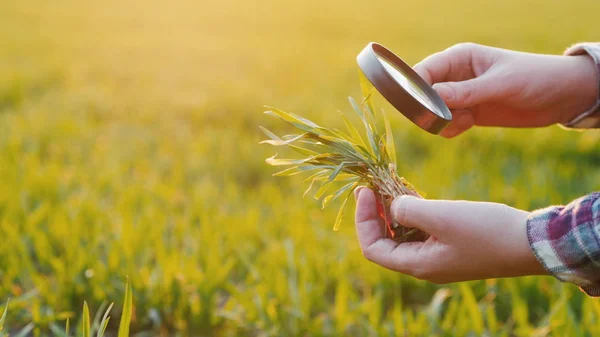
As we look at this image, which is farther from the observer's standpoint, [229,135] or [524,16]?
[524,16]

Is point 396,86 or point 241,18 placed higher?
point 396,86

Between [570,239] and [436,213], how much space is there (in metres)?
0.29

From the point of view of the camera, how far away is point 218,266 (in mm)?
2432

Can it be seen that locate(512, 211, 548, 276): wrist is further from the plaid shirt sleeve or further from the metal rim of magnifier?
the metal rim of magnifier

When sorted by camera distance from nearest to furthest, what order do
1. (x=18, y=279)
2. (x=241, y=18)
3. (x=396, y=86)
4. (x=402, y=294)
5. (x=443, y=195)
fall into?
(x=396, y=86), (x=18, y=279), (x=402, y=294), (x=443, y=195), (x=241, y=18)

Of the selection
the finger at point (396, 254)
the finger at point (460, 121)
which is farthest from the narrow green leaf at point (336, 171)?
the finger at point (460, 121)

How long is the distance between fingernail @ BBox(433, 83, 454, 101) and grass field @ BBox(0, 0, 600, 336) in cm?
88

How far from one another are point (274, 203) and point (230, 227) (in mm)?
545

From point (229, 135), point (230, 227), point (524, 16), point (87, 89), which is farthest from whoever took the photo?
→ point (524, 16)

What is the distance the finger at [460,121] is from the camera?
1.89 metres

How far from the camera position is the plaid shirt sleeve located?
4.15 ft

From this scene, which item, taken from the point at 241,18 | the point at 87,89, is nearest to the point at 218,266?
the point at 87,89

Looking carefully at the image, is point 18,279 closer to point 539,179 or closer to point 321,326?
point 321,326

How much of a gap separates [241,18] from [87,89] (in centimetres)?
922
